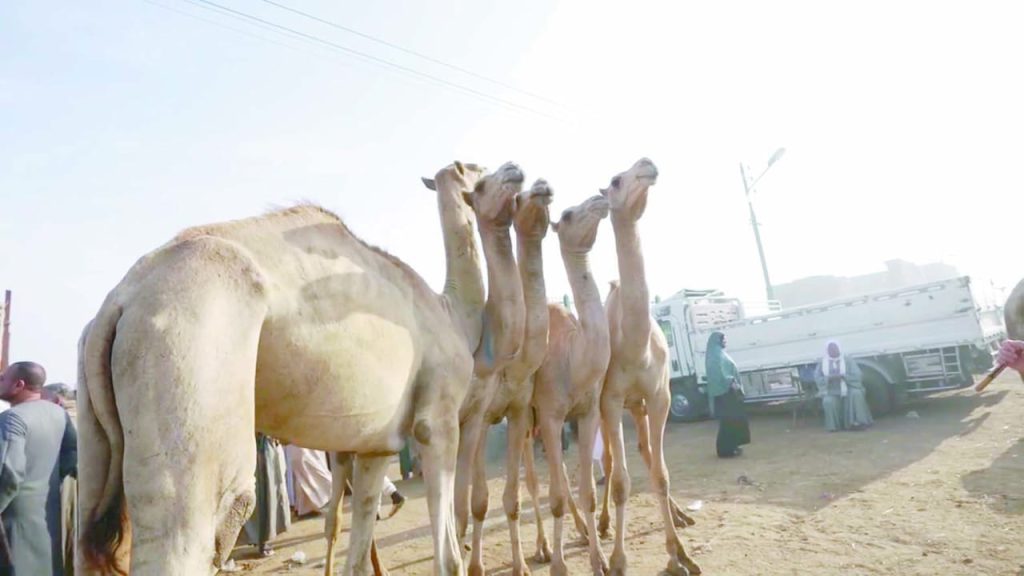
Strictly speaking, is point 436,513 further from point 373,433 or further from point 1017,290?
point 1017,290

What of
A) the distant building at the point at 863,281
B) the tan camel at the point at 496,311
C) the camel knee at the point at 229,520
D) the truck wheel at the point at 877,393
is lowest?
the truck wheel at the point at 877,393

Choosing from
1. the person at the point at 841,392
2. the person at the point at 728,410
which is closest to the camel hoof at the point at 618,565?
the person at the point at 728,410

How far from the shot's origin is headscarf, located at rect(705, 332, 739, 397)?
36.3 ft

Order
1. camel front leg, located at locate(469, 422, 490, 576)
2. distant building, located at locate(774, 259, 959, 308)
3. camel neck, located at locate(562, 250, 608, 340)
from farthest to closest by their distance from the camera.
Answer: distant building, located at locate(774, 259, 959, 308) → camel neck, located at locate(562, 250, 608, 340) → camel front leg, located at locate(469, 422, 490, 576)

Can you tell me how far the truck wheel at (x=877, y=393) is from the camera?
510 inches

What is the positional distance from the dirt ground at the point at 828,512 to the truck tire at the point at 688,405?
3.89 metres

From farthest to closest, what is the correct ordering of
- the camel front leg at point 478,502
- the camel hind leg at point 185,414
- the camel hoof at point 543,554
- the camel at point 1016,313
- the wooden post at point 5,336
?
the wooden post at point 5,336
the camel hoof at point 543,554
the camel front leg at point 478,502
the camel at point 1016,313
the camel hind leg at point 185,414

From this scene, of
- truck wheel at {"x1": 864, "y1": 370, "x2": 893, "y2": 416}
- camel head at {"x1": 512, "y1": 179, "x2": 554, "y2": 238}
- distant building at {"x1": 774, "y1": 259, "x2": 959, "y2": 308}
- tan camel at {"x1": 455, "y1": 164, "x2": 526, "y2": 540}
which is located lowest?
truck wheel at {"x1": 864, "y1": 370, "x2": 893, "y2": 416}

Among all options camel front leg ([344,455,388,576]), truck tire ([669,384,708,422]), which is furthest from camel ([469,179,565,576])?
truck tire ([669,384,708,422])

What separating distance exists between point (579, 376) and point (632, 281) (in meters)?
1.00

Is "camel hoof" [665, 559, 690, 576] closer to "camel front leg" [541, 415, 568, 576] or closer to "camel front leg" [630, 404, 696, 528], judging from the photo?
"camel front leg" [541, 415, 568, 576]

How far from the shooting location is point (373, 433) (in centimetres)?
311

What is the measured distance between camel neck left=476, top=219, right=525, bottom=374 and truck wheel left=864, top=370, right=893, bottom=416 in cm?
1171

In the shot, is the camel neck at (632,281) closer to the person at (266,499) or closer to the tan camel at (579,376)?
the tan camel at (579,376)
